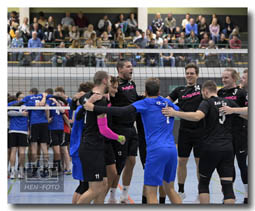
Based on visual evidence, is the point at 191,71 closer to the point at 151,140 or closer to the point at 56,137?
the point at 151,140

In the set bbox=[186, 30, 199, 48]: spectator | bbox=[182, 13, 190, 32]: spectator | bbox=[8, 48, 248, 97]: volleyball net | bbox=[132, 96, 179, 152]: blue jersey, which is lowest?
bbox=[132, 96, 179, 152]: blue jersey

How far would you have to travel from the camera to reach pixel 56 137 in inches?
405

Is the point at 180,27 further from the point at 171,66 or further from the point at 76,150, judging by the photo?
the point at 76,150

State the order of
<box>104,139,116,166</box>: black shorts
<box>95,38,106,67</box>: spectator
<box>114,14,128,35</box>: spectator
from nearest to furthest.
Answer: <box>104,139,116,166</box>: black shorts
<box>95,38,106,67</box>: spectator
<box>114,14,128,35</box>: spectator

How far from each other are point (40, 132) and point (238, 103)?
5.05 metres

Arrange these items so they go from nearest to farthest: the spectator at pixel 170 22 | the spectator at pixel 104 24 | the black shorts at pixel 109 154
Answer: the black shorts at pixel 109 154
the spectator at pixel 170 22
the spectator at pixel 104 24

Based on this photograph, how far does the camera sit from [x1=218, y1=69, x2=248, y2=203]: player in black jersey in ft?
22.4

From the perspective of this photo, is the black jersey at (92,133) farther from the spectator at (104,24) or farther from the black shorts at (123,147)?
the spectator at (104,24)

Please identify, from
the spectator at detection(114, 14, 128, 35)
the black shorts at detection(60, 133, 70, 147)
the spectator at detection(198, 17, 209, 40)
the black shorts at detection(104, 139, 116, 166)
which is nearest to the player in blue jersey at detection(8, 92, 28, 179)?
the black shorts at detection(60, 133, 70, 147)

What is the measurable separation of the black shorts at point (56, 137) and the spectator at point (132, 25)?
7.32 meters

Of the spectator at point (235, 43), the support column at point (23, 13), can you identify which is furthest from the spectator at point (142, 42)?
the support column at point (23, 13)

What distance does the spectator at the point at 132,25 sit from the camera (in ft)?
55.9

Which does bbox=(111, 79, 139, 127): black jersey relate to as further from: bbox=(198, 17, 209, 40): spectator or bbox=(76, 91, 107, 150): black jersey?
bbox=(198, 17, 209, 40): spectator

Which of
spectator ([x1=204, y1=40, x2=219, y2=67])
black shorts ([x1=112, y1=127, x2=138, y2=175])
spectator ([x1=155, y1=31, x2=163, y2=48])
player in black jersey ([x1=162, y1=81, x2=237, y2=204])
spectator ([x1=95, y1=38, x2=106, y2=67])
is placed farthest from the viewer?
spectator ([x1=204, y1=40, x2=219, y2=67])
